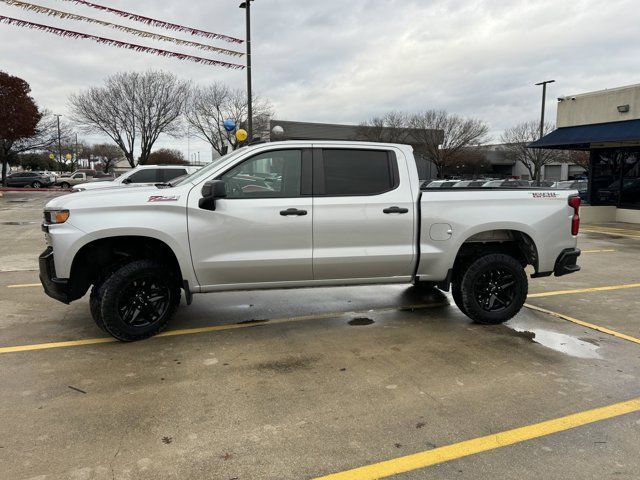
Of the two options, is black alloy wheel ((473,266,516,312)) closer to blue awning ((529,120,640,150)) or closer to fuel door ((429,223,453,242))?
fuel door ((429,223,453,242))

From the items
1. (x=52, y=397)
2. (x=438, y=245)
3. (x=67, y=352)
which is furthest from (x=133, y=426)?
(x=438, y=245)

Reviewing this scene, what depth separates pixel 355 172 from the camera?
5.11 metres

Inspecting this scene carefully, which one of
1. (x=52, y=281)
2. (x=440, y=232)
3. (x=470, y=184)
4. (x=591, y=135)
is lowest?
(x=52, y=281)

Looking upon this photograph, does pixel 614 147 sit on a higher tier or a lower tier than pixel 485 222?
higher

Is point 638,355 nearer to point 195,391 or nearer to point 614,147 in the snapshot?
point 195,391

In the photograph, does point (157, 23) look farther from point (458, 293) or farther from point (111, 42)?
point (458, 293)

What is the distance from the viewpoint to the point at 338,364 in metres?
4.32

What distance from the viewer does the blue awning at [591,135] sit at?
590 inches

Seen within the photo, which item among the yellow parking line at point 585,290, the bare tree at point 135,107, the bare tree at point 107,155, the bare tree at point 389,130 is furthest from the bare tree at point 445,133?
the bare tree at point 107,155

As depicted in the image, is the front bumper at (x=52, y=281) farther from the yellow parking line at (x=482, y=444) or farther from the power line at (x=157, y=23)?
the power line at (x=157, y=23)

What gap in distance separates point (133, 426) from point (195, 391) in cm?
59

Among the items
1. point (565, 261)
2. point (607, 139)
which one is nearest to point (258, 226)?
point (565, 261)

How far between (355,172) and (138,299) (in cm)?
255

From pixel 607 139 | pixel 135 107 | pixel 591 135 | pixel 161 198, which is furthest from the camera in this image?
pixel 135 107
